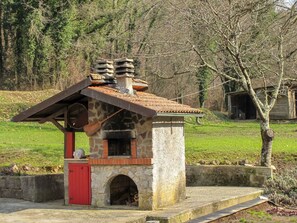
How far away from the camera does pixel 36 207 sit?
634 inches

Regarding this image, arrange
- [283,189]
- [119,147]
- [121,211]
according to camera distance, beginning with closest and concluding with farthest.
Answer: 1. [121,211]
2. [119,147]
3. [283,189]

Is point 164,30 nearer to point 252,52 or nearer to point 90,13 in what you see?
point 252,52

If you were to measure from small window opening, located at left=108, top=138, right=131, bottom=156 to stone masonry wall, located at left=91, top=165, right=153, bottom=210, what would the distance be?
782 mm

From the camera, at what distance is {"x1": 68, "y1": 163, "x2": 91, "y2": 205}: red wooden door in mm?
16234

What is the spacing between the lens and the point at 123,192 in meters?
17.2

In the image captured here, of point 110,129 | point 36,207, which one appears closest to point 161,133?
point 110,129

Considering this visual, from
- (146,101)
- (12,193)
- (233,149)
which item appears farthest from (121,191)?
(233,149)

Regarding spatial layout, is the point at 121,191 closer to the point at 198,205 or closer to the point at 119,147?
the point at 119,147

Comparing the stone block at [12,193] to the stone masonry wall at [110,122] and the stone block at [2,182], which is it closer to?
the stone block at [2,182]

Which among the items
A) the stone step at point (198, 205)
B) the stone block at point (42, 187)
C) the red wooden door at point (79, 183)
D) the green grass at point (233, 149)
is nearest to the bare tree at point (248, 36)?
the green grass at point (233, 149)

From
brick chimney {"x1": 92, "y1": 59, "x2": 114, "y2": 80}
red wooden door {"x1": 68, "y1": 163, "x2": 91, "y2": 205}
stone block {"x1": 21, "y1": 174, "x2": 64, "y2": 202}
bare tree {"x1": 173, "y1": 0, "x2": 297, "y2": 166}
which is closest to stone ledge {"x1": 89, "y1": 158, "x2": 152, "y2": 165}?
red wooden door {"x1": 68, "y1": 163, "x2": 91, "y2": 205}

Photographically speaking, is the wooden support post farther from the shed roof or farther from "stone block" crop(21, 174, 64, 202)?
"stone block" crop(21, 174, 64, 202)

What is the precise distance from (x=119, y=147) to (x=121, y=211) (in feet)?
8.39

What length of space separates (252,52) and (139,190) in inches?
321
